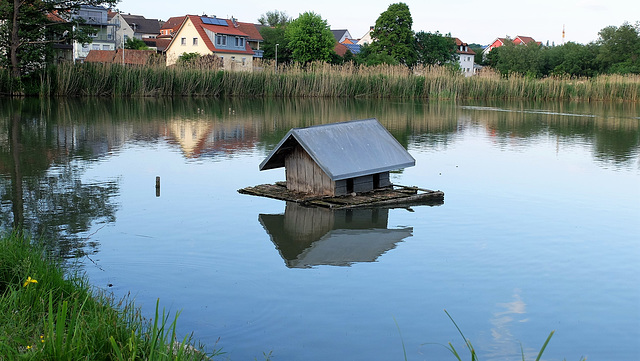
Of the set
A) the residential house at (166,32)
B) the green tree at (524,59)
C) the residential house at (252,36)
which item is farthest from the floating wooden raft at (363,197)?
the residential house at (166,32)

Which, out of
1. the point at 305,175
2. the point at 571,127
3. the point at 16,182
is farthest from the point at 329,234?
the point at 571,127

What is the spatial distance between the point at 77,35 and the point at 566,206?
3006 centimetres

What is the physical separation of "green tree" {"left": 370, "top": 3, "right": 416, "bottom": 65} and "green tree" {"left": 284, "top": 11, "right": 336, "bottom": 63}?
19.8 feet

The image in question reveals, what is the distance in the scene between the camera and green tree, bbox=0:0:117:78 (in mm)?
34375

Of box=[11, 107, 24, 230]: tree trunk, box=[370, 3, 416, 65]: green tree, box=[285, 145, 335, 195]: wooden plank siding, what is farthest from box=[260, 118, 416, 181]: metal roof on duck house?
box=[370, 3, 416, 65]: green tree

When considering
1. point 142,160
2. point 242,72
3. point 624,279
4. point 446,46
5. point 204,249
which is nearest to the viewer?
point 624,279

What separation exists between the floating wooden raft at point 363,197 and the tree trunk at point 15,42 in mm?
26321

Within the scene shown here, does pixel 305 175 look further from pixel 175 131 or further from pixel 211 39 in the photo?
pixel 211 39

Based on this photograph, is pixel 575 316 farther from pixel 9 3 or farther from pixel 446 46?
pixel 446 46

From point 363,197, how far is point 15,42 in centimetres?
2858

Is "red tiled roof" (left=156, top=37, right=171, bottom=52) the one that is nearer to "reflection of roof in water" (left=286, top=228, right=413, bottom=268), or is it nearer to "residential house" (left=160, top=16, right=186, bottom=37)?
"residential house" (left=160, top=16, right=186, bottom=37)

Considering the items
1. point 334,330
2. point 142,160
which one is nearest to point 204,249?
point 334,330

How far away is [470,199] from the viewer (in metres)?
12.5

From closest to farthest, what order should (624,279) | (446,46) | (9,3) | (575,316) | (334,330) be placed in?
(334,330), (575,316), (624,279), (9,3), (446,46)
